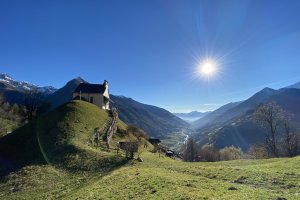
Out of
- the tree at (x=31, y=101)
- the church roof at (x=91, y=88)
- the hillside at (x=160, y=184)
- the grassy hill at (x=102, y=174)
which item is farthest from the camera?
the tree at (x=31, y=101)

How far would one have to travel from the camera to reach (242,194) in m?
22.5

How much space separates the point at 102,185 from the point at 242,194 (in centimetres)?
1659

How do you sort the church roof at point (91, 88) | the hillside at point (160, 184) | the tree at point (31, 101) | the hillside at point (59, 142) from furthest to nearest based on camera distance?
the tree at point (31, 101) → the church roof at point (91, 88) → the hillside at point (59, 142) → the hillside at point (160, 184)

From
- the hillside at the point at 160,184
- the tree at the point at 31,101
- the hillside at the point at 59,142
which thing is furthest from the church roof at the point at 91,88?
the hillside at the point at 160,184

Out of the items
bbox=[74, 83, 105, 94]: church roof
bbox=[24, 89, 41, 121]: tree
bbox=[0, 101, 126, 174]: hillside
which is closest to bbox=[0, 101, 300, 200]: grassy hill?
bbox=[0, 101, 126, 174]: hillside

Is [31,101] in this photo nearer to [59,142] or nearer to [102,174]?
[59,142]

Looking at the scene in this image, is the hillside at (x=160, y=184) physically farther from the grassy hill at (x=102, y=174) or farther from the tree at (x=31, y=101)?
the tree at (x=31, y=101)

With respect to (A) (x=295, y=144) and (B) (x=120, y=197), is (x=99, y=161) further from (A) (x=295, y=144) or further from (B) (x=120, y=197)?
(A) (x=295, y=144)

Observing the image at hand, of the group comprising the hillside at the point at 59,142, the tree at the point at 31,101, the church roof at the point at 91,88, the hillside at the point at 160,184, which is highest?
the church roof at the point at 91,88

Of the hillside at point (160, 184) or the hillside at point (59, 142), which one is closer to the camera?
the hillside at point (160, 184)

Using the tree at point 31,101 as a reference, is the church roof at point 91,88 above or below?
above

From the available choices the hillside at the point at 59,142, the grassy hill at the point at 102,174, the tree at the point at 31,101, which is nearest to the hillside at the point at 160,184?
the grassy hill at the point at 102,174

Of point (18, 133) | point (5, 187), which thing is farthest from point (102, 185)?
point (18, 133)

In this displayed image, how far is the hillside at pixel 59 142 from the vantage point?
48.5 meters
